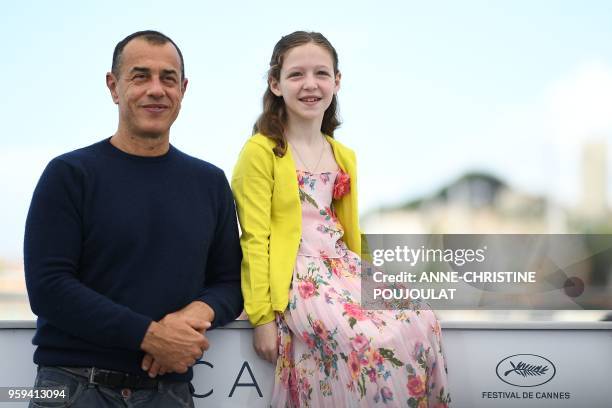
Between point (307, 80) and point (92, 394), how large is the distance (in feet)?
3.35

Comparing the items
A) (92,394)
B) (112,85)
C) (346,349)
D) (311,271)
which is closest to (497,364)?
(346,349)

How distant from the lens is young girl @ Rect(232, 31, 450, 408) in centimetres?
176

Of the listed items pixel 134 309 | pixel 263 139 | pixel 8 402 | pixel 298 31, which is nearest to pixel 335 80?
pixel 298 31

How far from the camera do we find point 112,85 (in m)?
1.79

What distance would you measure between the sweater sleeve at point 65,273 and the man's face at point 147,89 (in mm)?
200

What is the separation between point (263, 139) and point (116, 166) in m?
0.46

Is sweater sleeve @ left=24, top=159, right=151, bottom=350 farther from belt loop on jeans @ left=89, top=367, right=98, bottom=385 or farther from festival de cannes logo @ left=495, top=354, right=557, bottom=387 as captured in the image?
festival de cannes logo @ left=495, top=354, right=557, bottom=387

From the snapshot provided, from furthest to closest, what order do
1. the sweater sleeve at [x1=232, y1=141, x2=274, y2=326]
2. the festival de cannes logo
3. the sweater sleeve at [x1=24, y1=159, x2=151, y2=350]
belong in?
the festival de cannes logo → the sweater sleeve at [x1=232, y1=141, x2=274, y2=326] → the sweater sleeve at [x1=24, y1=159, x2=151, y2=350]

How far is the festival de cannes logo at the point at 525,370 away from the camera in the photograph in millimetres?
1930

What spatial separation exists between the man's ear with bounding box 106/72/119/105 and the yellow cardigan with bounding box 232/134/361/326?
387 mm

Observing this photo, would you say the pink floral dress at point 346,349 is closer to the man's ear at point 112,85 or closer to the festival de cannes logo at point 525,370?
the festival de cannes logo at point 525,370

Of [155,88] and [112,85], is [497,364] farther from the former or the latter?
[112,85]

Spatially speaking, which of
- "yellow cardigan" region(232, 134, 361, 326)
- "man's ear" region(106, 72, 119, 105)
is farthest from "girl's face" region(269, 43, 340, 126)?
"man's ear" region(106, 72, 119, 105)

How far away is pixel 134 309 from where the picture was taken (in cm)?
165
